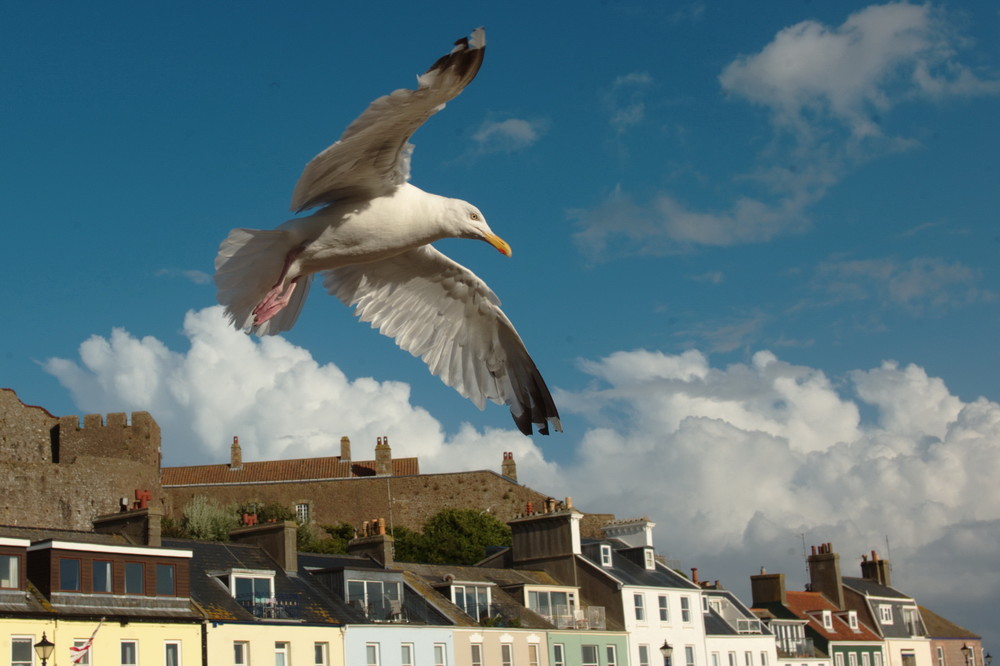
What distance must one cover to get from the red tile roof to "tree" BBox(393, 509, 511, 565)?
14209 mm

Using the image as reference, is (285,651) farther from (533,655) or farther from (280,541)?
(533,655)

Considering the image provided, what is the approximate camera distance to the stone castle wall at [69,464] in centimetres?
5497

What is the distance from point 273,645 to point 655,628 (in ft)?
53.4

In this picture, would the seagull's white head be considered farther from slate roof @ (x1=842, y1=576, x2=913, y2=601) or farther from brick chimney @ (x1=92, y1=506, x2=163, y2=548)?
slate roof @ (x1=842, y1=576, x2=913, y2=601)

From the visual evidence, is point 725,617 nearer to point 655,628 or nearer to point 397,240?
point 655,628

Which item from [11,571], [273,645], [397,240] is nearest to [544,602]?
[273,645]

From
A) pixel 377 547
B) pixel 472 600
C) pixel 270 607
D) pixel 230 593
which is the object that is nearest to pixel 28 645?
pixel 230 593

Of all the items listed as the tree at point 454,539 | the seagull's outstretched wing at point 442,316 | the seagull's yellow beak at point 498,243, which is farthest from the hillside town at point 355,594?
the seagull's yellow beak at point 498,243

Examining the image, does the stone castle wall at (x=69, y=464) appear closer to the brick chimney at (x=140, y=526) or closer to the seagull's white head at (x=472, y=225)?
the brick chimney at (x=140, y=526)

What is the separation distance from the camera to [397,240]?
8742 mm

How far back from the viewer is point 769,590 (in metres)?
51.0

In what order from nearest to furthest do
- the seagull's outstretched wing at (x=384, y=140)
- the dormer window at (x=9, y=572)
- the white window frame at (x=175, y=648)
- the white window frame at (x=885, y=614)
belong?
1. the seagull's outstretched wing at (x=384, y=140)
2. the dormer window at (x=9, y=572)
3. the white window frame at (x=175, y=648)
4. the white window frame at (x=885, y=614)

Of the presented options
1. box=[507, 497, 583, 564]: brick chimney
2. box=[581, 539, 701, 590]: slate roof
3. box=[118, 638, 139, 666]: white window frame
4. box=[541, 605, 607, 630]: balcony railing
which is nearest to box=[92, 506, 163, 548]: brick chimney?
box=[118, 638, 139, 666]: white window frame

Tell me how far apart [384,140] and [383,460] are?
72262mm
